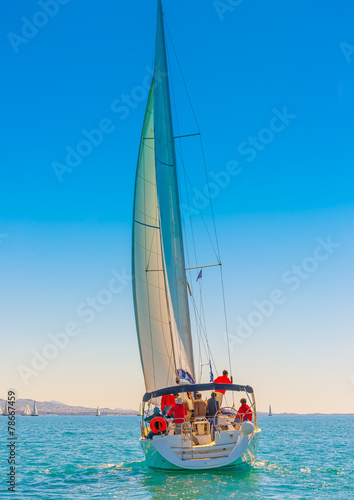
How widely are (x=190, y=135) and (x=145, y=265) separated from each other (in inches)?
228

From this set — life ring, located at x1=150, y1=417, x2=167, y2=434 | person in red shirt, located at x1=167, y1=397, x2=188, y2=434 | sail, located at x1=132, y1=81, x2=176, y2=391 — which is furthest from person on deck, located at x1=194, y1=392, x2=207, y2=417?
sail, located at x1=132, y1=81, x2=176, y2=391

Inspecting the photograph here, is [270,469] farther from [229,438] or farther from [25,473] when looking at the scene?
[25,473]

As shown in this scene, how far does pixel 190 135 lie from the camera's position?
20.7 metres

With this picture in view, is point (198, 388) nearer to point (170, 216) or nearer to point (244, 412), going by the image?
point (244, 412)

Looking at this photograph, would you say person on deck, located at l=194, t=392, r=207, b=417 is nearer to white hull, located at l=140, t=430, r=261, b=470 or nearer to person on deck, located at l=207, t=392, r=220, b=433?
person on deck, located at l=207, t=392, r=220, b=433

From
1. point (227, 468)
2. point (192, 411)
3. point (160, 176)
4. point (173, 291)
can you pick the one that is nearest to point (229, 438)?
point (227, 468)

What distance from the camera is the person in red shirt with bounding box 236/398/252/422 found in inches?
582

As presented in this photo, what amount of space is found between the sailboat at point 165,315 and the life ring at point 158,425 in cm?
4

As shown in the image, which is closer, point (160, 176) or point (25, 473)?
point (25, 473)

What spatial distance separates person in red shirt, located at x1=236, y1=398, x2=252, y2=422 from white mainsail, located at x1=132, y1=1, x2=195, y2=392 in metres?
2.03

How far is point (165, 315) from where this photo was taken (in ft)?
61.1

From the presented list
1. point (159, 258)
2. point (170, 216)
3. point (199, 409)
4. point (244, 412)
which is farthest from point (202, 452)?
point (170, 216)

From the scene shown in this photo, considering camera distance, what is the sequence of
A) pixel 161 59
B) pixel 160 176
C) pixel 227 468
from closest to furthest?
pixel 227 468
pixel 160 176
pixel 161 59

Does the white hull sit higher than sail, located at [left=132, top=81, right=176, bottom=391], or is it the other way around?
sail, located at [left=132, top=81, right=176, bottom=391]
